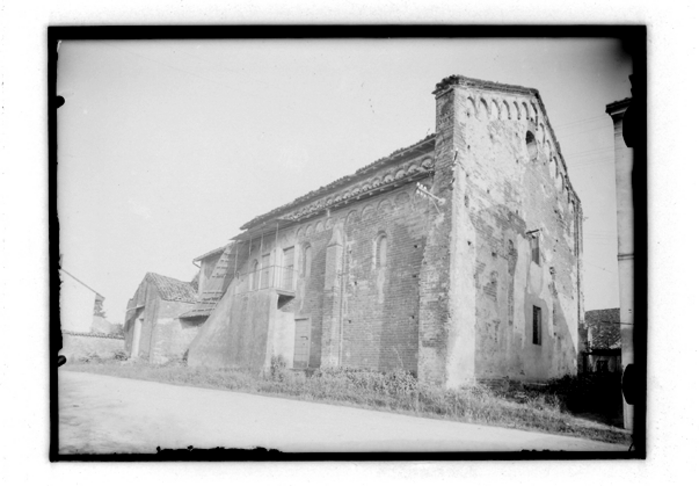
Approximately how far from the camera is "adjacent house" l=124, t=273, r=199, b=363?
4.53 m

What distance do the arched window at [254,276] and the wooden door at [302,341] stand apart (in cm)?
63

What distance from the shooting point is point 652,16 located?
12.8 feet

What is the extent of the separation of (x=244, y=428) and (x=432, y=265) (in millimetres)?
2335

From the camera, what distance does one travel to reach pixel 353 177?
15.4 ft

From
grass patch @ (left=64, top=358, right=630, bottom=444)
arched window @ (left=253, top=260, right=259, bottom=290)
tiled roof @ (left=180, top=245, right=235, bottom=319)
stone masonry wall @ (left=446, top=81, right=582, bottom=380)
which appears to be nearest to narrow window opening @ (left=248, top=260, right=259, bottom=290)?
arched window @ (left=253, top=260, right=259, bottom=290)

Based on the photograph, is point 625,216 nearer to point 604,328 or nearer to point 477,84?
point 604,328

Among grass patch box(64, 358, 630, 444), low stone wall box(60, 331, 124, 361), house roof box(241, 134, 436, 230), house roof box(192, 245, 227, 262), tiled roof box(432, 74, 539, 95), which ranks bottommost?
grass patch box(64, 358, 630, 444)

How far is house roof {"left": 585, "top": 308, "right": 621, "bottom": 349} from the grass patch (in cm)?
47

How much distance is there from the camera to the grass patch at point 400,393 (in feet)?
13.0

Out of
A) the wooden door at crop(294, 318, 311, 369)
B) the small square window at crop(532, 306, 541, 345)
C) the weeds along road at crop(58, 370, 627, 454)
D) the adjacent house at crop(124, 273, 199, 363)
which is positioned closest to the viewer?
the weeds along road at crop(58, 370, 627, 454)

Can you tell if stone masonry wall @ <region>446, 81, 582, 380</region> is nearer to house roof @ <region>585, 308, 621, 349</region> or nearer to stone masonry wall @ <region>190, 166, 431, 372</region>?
house roof @ <region>585, 308, 621, 349</region>

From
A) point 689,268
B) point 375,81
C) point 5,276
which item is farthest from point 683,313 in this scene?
point 5,276

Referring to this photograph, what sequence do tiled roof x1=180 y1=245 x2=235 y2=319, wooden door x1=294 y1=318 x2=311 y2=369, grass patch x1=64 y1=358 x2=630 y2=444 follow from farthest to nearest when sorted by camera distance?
wooden door x1=294 y1=318 x2=311 y2=369, tiled roof x1=180 y1=245 x2=235 y2=319, grass patch x1=64 y1=358 x2=630 y2=444

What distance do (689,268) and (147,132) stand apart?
15.1 feet
